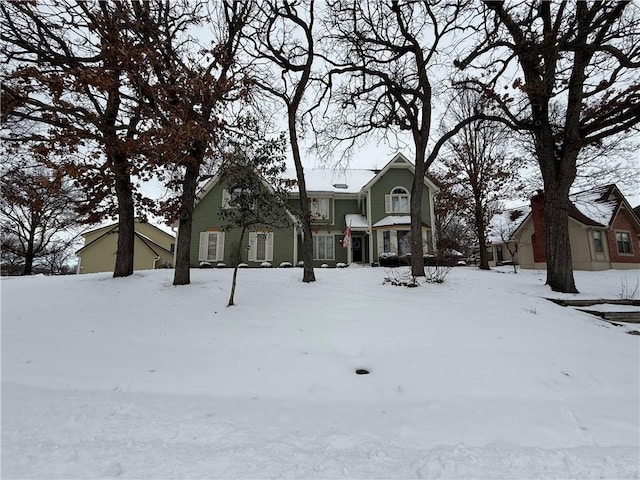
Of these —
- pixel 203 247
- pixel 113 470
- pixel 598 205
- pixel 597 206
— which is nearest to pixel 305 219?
pixel 113 470

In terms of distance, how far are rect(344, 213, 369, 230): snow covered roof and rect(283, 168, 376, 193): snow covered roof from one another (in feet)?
6.08

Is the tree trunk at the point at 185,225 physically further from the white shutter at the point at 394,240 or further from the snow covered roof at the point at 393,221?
the white shutter at the point at 394,240

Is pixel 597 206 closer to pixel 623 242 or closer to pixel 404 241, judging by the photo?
pixel 623 242

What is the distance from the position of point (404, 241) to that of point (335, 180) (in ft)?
25.0

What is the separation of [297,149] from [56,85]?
22.0 ft

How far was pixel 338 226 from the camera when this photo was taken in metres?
21.3

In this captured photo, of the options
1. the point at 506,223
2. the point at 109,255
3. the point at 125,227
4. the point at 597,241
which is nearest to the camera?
the point at 125,227

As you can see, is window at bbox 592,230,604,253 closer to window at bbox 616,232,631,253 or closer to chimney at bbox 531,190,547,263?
window at bbox 616,232,631,253

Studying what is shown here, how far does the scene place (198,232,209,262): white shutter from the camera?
738 inches

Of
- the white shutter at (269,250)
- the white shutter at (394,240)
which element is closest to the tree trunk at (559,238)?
the white shutter at (394,240)

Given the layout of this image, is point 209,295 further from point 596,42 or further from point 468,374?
point 596,42

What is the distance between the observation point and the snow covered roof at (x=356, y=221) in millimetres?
20234

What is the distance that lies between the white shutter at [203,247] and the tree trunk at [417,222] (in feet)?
44.7

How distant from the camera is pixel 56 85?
5117 mm
